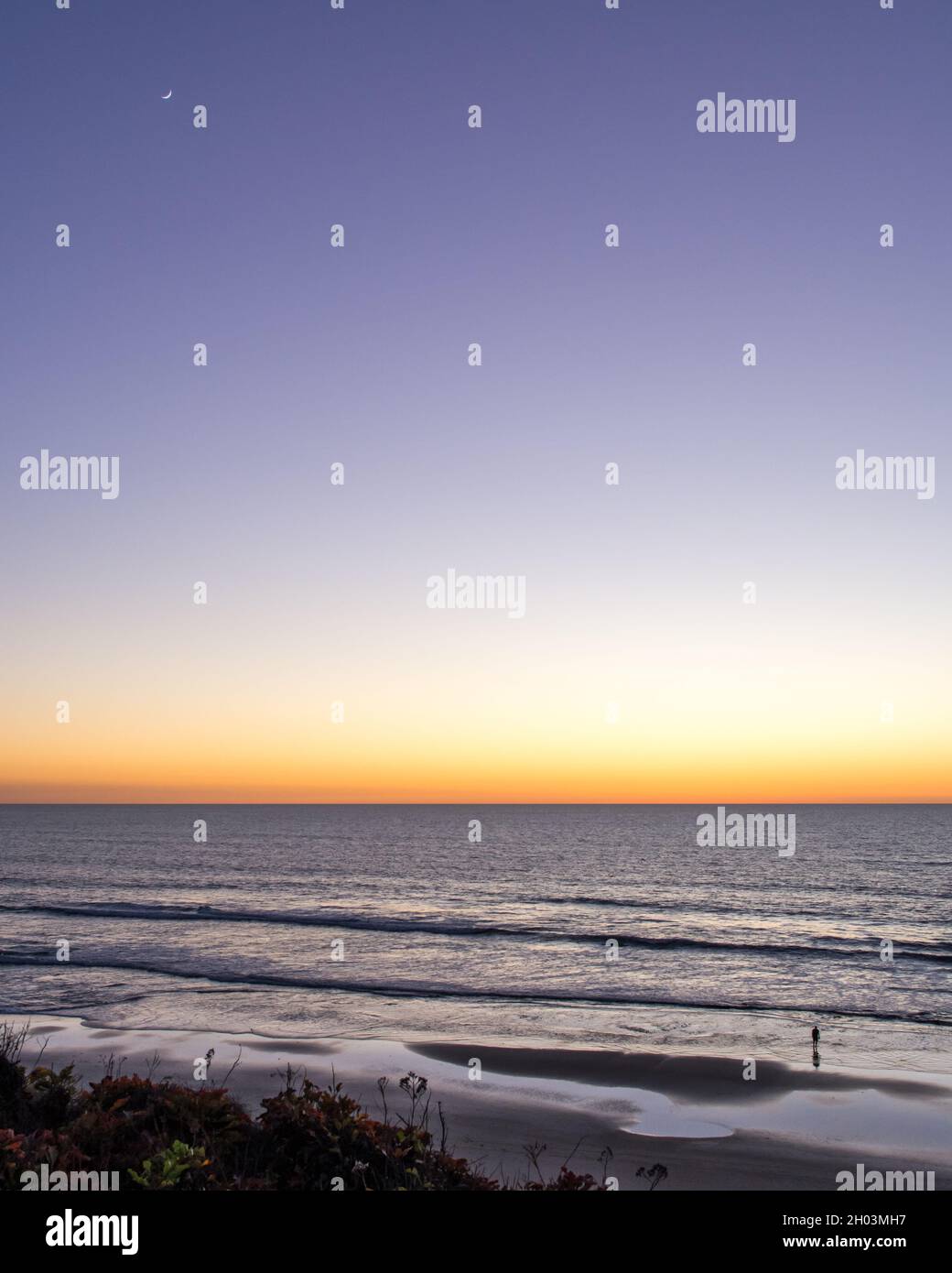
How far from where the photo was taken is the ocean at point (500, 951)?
26250 mm

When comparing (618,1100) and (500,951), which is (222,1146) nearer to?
(618,1100)

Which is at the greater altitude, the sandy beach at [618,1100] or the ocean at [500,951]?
the sandy beach at [618,1100]

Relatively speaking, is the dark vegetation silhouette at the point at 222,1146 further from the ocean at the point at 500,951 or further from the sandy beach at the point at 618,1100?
the ocean at the point at 500,951

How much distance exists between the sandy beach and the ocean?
1.81 meters

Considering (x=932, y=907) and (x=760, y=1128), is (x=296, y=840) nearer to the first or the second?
(x=932, y=907)

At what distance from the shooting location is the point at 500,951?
3947cm

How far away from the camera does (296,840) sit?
409 feet

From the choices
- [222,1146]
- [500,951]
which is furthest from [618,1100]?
[500,951]

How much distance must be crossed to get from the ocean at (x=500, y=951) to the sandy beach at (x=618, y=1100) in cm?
181

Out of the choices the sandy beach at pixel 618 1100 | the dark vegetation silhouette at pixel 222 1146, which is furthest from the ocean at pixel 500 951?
the dark vegetation silhouette at pixel 222 1146
